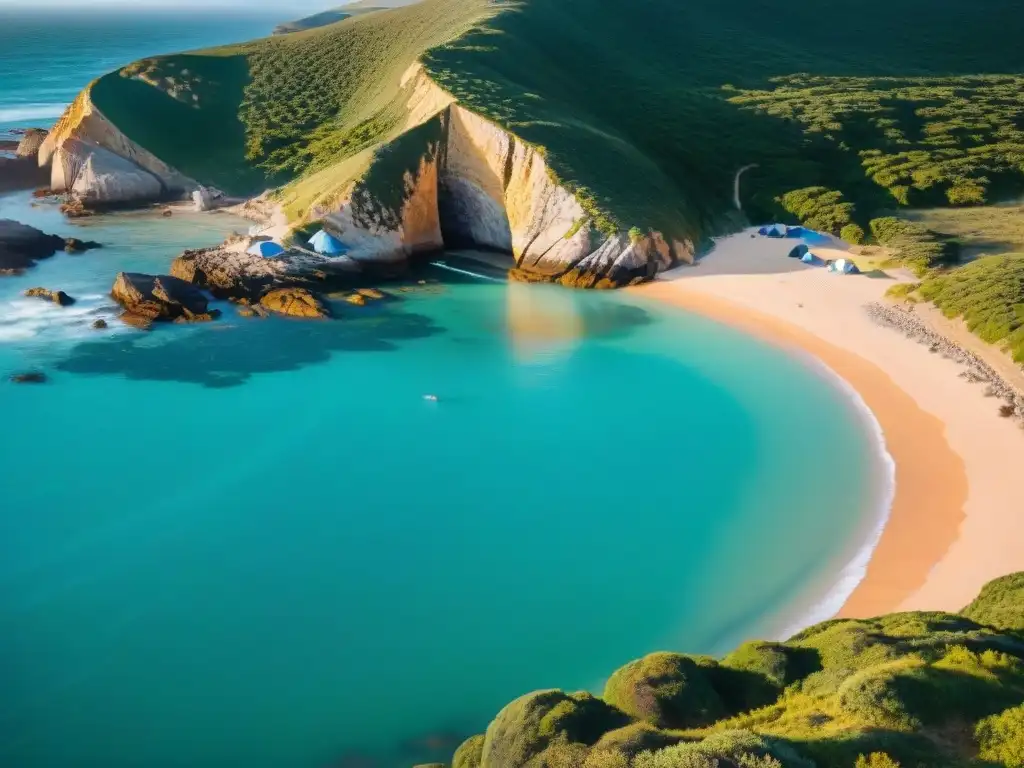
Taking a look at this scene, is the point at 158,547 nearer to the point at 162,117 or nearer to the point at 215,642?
the point at 215,642

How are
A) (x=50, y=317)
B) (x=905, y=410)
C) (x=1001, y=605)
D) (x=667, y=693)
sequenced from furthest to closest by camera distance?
1. (x=50, y=317)
2. (x=905, y=410)
3. (x=1001, y=605)
4. (x=667, y=693)

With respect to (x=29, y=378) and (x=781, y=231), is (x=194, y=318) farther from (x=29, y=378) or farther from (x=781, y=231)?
(x=781, y=231)

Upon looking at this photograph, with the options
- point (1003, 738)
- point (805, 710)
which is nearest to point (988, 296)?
point (805, 710)

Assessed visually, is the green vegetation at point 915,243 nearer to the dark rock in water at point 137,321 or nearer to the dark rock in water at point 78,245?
the dark rock in water at point 137,321

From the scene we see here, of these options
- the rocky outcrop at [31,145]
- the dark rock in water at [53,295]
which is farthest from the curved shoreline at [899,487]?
the rocky outcrop at [31,145]

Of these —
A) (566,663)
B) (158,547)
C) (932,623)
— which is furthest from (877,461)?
(158,547)

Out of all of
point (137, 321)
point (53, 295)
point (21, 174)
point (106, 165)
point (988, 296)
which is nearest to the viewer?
point (988, 296)

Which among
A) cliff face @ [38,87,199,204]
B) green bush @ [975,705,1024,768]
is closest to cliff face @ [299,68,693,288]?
cliff face @ [38,87,199,204]
